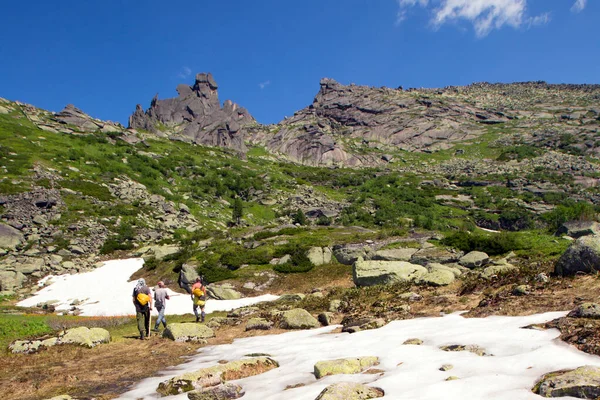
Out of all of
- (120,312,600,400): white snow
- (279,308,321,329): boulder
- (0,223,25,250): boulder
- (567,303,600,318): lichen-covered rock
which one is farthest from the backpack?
(0,223,25,250): boulder

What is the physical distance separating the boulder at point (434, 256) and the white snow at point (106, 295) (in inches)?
375

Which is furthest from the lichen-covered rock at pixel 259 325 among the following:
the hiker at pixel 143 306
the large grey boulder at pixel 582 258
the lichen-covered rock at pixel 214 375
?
the large grey boulder at pixel 582 258

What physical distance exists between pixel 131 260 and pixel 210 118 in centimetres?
14148

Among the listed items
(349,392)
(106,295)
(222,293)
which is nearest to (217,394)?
(349,392)

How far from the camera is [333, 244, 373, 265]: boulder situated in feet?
88.3

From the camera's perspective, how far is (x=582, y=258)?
12.2m

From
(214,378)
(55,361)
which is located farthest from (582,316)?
(55,361)

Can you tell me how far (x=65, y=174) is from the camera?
2147 inches

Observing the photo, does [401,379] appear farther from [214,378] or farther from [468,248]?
[468,248]

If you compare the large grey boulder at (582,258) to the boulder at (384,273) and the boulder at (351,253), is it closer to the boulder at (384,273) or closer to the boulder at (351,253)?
the boulder at (384,273)

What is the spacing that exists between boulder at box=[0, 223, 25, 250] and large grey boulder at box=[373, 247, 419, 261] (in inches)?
A: 1389

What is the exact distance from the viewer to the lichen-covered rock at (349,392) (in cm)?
478

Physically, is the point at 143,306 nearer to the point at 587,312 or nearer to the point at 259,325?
the point at 259,325

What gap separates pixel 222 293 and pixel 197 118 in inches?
6291
